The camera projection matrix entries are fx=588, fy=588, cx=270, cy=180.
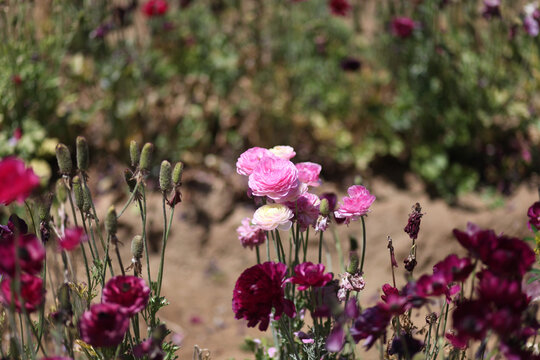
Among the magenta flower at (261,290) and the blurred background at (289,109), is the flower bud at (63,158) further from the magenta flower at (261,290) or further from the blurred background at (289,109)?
the blurred background at (289,109)

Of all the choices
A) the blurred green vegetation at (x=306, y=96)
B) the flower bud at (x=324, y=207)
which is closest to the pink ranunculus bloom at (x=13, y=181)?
the flower bud at (x=324, y=207)

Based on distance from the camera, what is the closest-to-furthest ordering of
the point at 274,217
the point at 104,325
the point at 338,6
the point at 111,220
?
1. the point at 104,325
2. the point at 111,220
3. the point at 274,217
4. the point at 338,6

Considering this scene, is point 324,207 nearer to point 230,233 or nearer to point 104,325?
point 104,325

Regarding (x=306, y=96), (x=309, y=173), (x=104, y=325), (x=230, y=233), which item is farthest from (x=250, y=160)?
(x=306, y=96)

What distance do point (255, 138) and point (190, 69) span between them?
2.13ft

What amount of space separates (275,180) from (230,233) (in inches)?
85.0

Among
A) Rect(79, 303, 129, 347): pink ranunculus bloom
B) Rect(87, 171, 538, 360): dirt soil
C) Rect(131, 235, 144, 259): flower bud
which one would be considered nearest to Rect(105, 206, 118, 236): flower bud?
Rect(131, 235, 144, 259): flower bud

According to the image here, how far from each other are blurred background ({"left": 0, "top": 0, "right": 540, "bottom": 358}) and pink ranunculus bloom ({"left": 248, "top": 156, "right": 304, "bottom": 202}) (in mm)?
1973

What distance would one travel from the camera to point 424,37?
3449 mm

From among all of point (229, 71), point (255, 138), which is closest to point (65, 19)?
point (229, 71)

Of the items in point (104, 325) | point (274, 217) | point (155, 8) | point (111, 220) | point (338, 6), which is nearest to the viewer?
point (104, 325)

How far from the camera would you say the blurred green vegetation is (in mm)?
3410

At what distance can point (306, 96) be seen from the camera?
3.76m

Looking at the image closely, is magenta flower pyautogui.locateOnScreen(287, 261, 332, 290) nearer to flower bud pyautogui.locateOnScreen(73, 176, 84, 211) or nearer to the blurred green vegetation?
flower bud pyautogui.locateOnScreen(73, 176, 84, 211)
